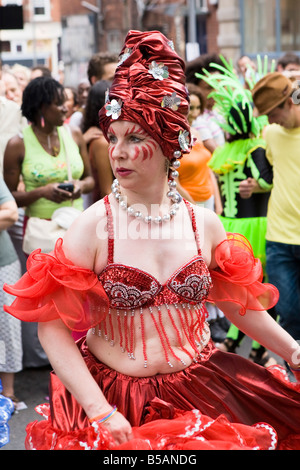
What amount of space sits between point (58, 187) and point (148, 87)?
2743 mm

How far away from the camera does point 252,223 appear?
5.68 meters

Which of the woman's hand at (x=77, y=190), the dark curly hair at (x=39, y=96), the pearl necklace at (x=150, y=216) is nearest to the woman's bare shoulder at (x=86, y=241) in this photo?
the pearl necklace at (x=150, y=216)

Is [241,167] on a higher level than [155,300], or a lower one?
lower

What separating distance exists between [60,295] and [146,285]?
29cm

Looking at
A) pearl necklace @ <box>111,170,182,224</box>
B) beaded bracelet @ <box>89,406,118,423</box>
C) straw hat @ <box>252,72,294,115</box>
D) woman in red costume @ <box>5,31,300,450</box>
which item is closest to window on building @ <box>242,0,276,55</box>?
straw hat @ <box>252,72,294,115</box>

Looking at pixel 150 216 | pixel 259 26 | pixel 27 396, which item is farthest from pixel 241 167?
pixel 259 26

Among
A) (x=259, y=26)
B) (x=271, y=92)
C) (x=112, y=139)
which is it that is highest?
(x=112, y=139)

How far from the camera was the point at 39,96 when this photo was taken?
5336mm

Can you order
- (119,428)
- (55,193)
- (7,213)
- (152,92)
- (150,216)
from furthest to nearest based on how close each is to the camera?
→ (55,193)
(7,213)
(150,216)
(152,92)
(119,428)

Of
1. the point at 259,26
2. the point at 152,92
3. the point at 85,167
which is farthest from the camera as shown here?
the point at 259,26

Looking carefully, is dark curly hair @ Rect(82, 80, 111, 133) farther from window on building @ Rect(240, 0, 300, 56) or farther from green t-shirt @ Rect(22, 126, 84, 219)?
window on building @ Rect(240, 0, 300, 56)

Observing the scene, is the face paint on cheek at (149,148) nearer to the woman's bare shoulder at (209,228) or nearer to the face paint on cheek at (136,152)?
the face paint on cheek at (136,152)

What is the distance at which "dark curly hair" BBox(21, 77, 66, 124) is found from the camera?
5336mm

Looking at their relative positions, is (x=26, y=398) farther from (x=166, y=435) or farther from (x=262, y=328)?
(x=166, y=435)
